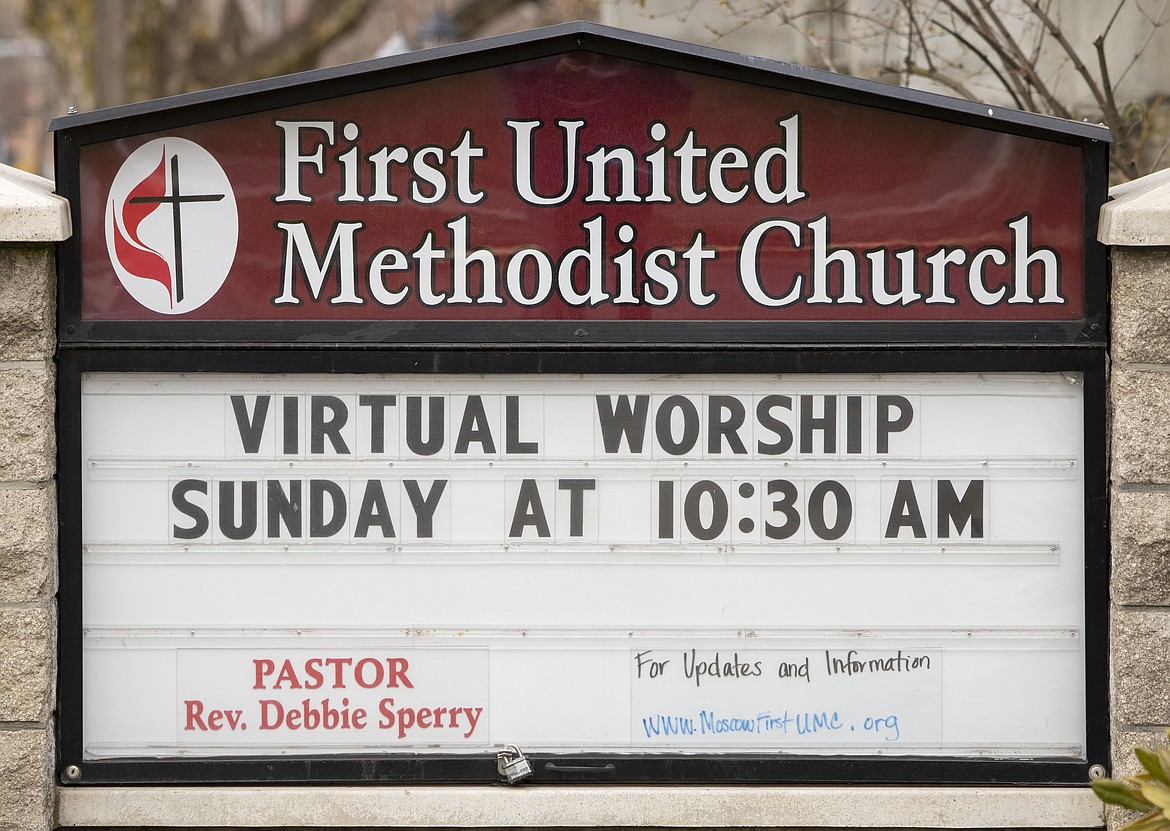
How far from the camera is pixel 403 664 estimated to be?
4.11m

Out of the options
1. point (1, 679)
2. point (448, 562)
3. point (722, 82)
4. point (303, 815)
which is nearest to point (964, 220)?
point (722, 82)

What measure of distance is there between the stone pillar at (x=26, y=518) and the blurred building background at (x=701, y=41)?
184 centimetres

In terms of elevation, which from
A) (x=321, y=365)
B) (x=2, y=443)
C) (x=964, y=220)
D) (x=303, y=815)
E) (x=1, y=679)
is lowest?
(x=303, y=815)

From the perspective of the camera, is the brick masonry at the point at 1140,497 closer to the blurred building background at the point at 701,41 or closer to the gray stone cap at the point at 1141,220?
the gray stone cap at the point at 1141,220

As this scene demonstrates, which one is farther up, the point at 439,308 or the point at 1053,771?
the point at 439,308

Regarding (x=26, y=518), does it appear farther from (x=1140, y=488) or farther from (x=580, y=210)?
(x=1140, y=488)

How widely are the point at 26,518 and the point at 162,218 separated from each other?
108cm

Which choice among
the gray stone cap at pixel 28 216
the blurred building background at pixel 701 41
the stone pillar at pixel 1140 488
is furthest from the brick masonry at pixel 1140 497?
the gray stone cap at pixel 28 216

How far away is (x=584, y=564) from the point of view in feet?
13.4

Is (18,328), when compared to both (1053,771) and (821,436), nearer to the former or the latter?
(821,436)

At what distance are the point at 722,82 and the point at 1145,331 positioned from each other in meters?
1.59

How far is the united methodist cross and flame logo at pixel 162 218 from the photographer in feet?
13.1

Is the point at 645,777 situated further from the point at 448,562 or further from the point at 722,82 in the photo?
the point at 722,82

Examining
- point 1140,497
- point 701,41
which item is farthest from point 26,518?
point 701,41
